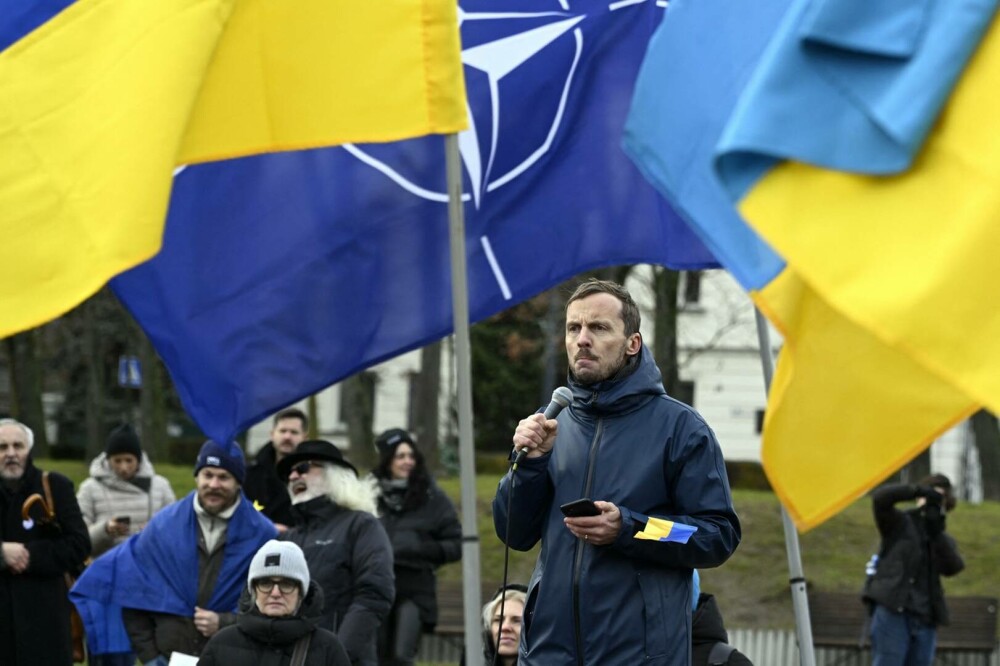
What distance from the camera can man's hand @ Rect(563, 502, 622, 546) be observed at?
6066mm

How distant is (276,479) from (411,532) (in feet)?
3.60

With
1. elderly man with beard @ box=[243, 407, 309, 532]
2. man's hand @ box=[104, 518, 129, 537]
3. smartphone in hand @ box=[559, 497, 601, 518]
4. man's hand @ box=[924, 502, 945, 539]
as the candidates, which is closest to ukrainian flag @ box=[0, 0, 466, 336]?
smartphone in hand @ box=[559, 497, 601, 518]

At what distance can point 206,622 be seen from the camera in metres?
10.0

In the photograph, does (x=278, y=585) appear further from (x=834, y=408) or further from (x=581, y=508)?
(x=834, y=408)

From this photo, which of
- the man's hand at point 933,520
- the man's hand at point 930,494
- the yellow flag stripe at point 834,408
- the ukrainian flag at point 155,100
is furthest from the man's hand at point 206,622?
the man's hand at point 933,520

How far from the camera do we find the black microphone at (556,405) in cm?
618

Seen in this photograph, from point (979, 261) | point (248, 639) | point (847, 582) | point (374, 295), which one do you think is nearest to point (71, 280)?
point (374, 295)

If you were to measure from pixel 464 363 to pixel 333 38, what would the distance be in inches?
46.8

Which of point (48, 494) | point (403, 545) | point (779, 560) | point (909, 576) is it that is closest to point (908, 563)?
point (909, 576)

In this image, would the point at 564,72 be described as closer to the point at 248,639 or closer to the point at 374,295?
the point at 374,295

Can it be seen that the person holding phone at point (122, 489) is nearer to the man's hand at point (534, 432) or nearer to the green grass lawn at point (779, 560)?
the man's hand at point (534, 432)

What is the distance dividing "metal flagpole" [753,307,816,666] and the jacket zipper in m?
1.18

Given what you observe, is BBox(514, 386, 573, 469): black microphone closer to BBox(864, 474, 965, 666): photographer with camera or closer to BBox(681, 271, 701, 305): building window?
BBox(864, 474, 965, 666): photographer with camera

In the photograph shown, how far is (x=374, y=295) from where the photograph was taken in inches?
287
